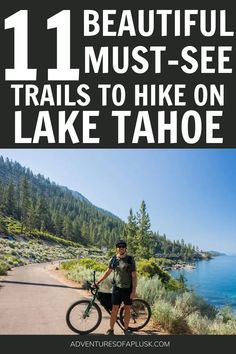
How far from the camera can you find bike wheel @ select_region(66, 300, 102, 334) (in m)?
10.3

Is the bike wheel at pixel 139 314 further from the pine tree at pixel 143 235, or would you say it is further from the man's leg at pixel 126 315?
the pine tree at pixel 143 235

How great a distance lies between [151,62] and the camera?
15828 mm

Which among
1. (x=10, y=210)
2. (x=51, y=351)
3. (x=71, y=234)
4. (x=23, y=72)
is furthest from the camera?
(x=71, y=234)

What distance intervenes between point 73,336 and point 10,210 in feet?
458

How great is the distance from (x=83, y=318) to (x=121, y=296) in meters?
1.08

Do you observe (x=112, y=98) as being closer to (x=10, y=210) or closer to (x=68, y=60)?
(x=68, y=60)

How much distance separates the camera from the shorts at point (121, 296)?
9.91 meters

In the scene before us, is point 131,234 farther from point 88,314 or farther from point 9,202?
point 9,202

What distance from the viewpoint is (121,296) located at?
Answer: 9.96 meters

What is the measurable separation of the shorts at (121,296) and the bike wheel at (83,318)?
663mm

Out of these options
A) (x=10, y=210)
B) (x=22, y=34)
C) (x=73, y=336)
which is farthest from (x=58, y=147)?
(x=10, y=210)

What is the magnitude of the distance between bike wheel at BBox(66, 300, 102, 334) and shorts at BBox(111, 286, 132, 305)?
66 centimetres

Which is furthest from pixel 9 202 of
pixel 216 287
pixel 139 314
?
pixel 139 314

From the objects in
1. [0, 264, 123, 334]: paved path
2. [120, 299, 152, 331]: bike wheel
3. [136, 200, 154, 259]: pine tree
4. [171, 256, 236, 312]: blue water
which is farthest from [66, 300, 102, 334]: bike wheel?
[136, 200, 154, 259]: pine tree
